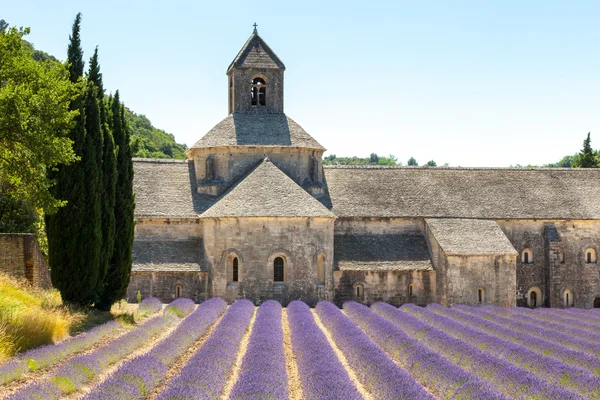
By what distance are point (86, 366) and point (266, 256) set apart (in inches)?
871

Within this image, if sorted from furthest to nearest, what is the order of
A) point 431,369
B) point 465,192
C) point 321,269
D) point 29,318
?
point 465,192, point 321,269, point 29,318, point 431,369

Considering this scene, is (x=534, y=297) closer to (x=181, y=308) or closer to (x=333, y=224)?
(x=333, y=224)

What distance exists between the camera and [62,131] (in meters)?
23.9

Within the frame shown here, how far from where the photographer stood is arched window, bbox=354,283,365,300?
41.4m

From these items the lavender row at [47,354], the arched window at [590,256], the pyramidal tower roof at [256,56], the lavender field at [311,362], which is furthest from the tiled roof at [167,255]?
the arched window at [590,256]

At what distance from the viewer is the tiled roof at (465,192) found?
44.9m

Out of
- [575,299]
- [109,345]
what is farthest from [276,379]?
[575,299]

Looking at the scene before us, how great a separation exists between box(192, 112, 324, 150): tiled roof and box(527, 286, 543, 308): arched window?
1497 cm

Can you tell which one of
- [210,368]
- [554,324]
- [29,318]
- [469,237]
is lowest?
[554,324]

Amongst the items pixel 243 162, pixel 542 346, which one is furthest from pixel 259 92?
pixel 542 346

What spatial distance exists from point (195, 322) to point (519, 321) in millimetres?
12732

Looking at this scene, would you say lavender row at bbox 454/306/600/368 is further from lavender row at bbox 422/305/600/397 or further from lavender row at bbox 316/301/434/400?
lavender row at bbox 316/301/434/400

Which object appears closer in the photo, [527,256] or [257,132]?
[527,256]

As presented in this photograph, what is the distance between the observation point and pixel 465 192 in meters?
47.3
